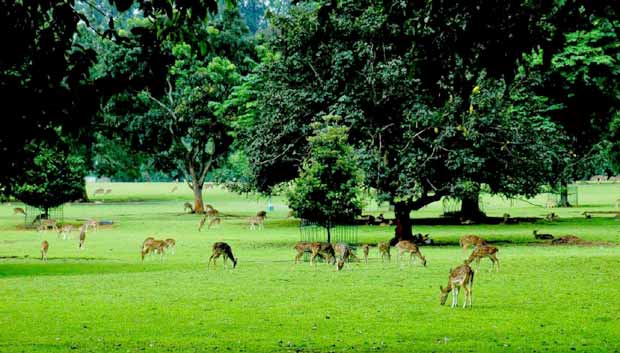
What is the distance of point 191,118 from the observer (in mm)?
64250

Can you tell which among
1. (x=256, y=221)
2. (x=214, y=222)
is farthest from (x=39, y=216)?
(x=256, y=221)

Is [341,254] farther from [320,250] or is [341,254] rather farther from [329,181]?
[329,181]

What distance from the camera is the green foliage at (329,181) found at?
108ft

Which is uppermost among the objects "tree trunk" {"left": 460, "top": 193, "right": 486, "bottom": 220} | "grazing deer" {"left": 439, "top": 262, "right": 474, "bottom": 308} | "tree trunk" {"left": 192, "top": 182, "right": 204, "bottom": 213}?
"tree trunk" {"left": 192, "top": 182, "right": 204, "bottom": 213}

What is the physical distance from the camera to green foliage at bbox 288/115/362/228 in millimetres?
32875

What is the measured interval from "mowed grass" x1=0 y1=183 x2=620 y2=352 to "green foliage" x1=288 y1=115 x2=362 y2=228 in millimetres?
2144

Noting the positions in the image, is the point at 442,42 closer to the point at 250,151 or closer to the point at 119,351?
the point at 119,351

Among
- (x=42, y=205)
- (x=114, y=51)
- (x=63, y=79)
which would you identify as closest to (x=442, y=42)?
(x=63, y=79)

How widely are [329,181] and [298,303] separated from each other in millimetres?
13515

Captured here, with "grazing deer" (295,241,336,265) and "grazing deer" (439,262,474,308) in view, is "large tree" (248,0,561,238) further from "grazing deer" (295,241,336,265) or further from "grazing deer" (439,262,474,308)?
"grazing deer" (439,262,474,308)

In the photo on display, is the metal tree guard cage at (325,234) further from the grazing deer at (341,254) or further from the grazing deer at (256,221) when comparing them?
the grazing deer at (341,254)

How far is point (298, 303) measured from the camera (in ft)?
65.1

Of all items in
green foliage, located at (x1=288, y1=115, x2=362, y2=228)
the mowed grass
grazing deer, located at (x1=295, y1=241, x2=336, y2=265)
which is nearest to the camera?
the mowed grass

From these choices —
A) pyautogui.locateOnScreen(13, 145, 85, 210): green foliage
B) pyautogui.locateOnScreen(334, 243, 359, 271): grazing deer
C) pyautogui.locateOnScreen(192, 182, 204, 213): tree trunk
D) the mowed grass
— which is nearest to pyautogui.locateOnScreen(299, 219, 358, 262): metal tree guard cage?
the mowed grass
